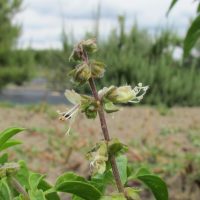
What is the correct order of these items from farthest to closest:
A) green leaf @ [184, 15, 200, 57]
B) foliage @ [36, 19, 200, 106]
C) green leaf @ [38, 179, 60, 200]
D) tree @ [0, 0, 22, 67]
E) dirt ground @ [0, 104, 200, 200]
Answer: tree @ [0, 0, 22, 67], foliage @ [36, 19, 200, 106], dirt ground @ [0, 104, 200, 200], green leaf @ [184, 15, 200, 57], green leaf @ [38, 179, 60, 200]

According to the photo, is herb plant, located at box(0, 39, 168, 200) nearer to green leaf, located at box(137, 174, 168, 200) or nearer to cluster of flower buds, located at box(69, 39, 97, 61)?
cluster of flower buds, located at box(69, 39, 97, 61)

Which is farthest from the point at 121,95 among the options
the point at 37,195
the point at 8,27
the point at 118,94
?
the point at 8,27

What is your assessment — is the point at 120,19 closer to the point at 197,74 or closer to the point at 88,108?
the point at 197,74

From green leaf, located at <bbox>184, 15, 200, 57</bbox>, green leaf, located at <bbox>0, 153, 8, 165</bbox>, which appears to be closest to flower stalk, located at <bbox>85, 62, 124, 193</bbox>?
green leaf, located at <bbox>0, 153, 8, 165</bbox>

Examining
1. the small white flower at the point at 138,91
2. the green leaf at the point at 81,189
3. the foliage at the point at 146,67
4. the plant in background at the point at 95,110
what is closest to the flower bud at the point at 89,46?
the plant in background at the point at 95,110

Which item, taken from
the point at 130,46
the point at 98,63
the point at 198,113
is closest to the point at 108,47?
the point at 130,46

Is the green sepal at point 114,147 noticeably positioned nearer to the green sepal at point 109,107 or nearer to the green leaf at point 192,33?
the green sepal at point 109,107
